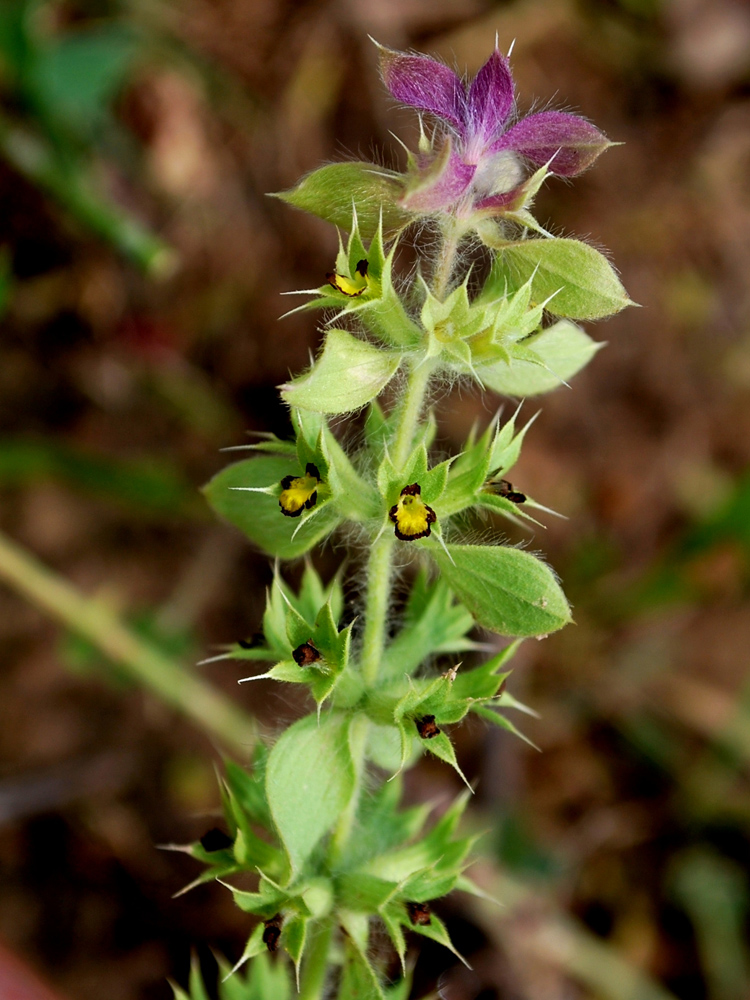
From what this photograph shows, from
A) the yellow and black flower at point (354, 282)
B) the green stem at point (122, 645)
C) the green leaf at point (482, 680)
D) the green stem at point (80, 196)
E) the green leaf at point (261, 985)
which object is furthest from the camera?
the green stem at point (80, 196)

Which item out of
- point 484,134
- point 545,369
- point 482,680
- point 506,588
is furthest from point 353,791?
point 484,134

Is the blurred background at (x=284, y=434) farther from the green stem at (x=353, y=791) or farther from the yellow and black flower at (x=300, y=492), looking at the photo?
the yellow and black flower at (x=300, y=492)

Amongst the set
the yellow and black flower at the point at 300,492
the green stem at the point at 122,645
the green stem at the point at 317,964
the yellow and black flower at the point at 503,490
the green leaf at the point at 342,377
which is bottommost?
the green stem at the point at 122,645

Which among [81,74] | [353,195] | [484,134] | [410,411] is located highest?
[484,134]

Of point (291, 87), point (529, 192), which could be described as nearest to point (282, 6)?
point (291, 87)

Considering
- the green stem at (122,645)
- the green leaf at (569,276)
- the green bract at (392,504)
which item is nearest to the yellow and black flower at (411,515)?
the green bract at (392,504)

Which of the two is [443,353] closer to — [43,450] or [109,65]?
[43,450]

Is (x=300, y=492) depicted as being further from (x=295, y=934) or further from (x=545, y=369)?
(x=295, y=934)

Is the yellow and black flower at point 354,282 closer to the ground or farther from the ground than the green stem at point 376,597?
farther from the ground

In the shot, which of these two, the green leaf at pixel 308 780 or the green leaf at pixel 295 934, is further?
the green leaf at pixel 295 934
